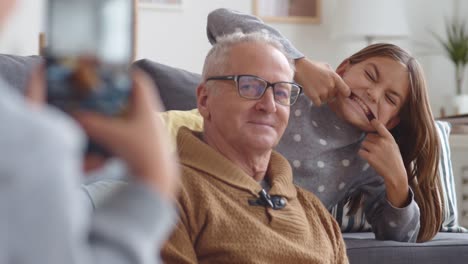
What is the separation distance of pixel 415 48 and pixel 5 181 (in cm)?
454

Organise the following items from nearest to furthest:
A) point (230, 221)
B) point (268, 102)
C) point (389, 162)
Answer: point (230, 221) < point (268, 102) < point (389, 162)

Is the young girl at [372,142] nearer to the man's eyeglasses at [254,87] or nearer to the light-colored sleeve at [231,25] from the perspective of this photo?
the light-colored sleeve at [231,25]

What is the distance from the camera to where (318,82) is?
6.72 ft

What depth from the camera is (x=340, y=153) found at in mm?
2117

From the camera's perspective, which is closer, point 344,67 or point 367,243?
point 367,243

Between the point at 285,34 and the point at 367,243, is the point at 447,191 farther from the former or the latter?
the point at 285,34

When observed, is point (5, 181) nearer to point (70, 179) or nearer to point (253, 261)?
point (70, 179)

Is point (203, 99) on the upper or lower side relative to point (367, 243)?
upper

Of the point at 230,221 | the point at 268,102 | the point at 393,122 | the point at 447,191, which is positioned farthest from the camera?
the point at 447,191

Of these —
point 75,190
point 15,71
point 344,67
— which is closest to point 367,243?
point 344,67

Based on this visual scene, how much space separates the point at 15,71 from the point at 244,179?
76cm

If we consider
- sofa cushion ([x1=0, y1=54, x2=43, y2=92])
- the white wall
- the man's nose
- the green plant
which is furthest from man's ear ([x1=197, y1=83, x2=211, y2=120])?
the green plant

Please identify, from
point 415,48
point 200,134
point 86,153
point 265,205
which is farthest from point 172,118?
point 415,48

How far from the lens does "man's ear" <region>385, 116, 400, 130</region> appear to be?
2150 mm
